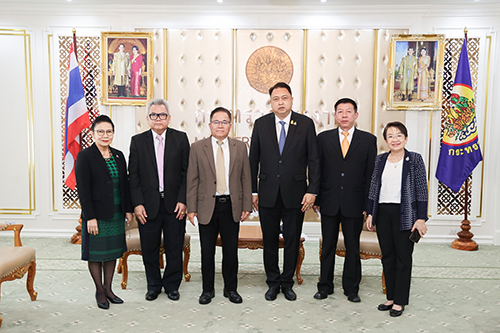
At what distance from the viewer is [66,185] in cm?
548

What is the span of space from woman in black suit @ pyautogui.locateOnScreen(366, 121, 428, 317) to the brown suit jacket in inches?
42.5

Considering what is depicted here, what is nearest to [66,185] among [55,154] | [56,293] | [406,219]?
[55,154]

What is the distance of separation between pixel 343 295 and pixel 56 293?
8.91ft

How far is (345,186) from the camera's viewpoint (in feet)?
10.7

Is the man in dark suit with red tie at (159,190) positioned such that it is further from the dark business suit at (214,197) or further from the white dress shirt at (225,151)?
the white dress shirt at (225,151)

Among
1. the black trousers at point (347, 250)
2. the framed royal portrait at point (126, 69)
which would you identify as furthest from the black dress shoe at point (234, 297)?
the framed royal portrait at point (126, 69)

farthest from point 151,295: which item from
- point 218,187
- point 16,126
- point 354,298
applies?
point 16,126

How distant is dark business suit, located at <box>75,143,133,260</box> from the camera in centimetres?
299

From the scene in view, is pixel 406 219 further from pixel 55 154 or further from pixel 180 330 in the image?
pixel 55 154

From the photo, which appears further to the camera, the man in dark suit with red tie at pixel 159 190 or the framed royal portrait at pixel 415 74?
the framed royal portrait at pixel 415 74

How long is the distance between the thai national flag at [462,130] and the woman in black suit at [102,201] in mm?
4360

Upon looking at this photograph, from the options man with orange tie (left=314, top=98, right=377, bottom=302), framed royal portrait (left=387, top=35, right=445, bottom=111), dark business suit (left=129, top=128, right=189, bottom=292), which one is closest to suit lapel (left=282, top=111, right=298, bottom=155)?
man with orange tie (left=314, top=98, right=377, bottom=302)

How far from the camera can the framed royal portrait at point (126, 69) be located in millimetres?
5438

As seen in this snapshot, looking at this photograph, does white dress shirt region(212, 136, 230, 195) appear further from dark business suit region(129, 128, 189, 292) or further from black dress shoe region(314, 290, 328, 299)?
black dress shoe region(314, 290, 328, 299)
